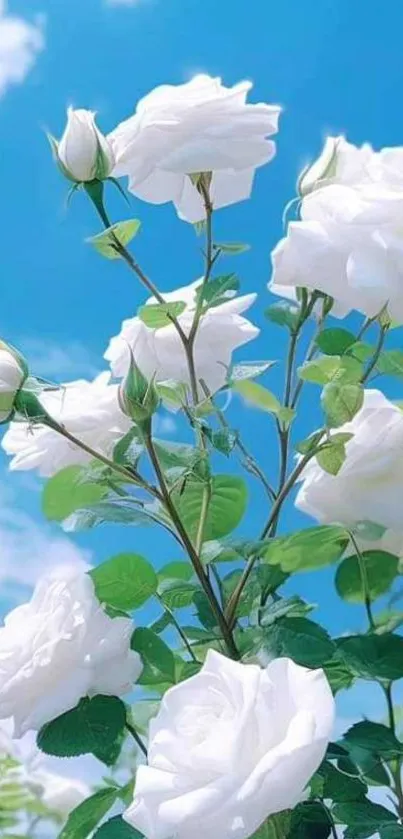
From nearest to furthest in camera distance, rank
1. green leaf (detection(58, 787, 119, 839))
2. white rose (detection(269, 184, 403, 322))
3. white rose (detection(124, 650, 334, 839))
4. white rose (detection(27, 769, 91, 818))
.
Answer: white rose (detection(124, 650, 334, 839))
white rose (detection(269, 184, 403, 322))
green leaf (detection(58, 787, 119, 839))
white rose (detection(27, 769, 91, 818))

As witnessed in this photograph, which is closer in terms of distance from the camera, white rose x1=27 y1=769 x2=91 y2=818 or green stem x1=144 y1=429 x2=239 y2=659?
green stem x1=144 y1=429 x2=239 y2=659

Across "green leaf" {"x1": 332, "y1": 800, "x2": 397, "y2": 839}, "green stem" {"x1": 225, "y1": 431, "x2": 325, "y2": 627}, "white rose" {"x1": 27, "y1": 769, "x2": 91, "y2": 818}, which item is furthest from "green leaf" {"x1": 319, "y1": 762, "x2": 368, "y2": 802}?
"white rose" {"x1": 27, "y1": 769, "x2": 91, "y2": 818}

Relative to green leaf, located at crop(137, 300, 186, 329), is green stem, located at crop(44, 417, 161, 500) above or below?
below

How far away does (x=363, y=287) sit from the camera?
29.1 inches

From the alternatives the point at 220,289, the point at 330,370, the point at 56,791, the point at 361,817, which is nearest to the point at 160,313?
the point at 220,289

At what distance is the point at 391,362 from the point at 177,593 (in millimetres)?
206

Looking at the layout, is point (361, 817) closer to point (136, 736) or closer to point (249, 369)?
point (136, 736)

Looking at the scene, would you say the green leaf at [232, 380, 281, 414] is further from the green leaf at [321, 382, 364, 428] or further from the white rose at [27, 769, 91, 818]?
the white rose at [27, 769, 91, 818]

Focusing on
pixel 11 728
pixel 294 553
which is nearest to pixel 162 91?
pixel 294 553

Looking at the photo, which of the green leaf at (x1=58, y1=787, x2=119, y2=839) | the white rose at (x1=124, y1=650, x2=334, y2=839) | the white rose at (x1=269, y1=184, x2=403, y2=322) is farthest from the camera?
the green leaf at (x1=58, y1=787, x2=119, y2=839)

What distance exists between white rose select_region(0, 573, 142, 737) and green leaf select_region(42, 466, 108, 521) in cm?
6

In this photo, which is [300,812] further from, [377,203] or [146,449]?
[377,203]

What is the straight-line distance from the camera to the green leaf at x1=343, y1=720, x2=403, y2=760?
0.76 metres

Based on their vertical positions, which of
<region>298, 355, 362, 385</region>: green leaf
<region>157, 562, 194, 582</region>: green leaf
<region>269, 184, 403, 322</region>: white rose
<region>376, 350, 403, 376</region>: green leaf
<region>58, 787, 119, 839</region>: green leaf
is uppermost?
<region>269, 184, 403, 322</region>: white rose
